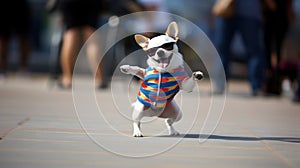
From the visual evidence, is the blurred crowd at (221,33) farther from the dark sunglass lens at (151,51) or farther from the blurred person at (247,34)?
the dark sunglass lens at (151,51)

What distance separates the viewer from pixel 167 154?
104 inches

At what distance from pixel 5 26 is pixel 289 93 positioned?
471 cm

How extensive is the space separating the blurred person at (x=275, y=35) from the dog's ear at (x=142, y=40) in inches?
190

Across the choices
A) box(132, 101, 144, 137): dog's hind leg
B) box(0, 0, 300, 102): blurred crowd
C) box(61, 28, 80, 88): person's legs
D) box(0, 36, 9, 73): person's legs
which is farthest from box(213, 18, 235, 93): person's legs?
box(132, 101, 144, 137): dog's hind leg

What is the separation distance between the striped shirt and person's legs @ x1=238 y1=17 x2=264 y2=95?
3.99 meters

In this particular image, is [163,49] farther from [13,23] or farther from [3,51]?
[13,23]

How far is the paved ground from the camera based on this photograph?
2473 mm

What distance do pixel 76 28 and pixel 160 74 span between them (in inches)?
160

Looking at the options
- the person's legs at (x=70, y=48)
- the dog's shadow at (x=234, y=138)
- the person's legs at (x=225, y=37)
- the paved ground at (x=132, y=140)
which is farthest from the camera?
the person's legs at (x=225, y=37)

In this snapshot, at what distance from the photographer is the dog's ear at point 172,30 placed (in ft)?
9.89

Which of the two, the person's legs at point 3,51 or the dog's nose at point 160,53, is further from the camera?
the person's legs at point 3,51

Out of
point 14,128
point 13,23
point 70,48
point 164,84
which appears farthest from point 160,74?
point 13,23

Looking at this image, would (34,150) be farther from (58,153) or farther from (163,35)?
(163,35)

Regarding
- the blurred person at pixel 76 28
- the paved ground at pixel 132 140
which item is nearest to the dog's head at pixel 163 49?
the paved ground at pixel 132 140
